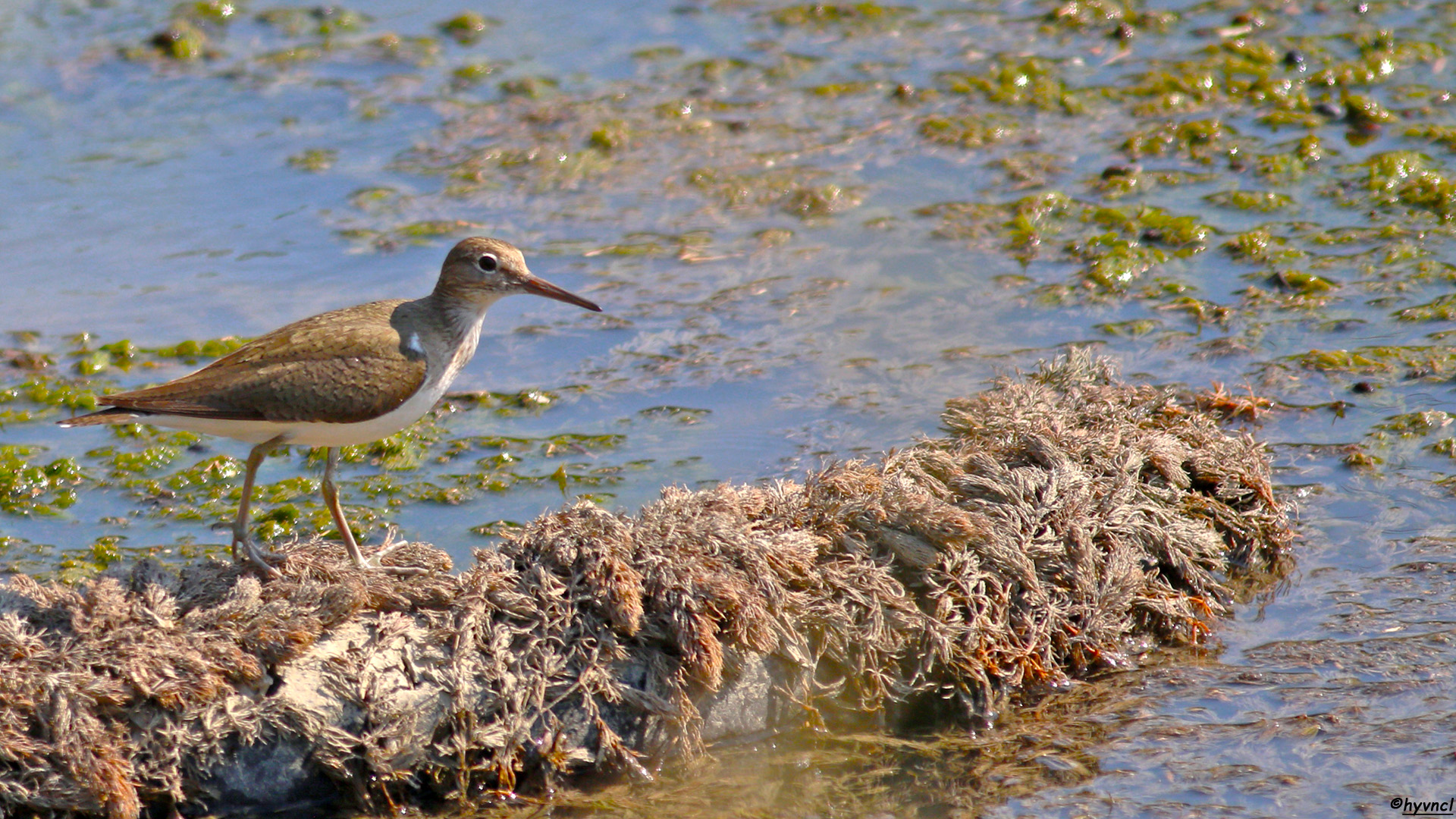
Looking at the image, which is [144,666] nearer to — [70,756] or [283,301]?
[70,756]

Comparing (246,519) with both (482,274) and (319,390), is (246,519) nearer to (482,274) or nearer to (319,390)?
(319,390)

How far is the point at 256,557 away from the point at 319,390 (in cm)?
67

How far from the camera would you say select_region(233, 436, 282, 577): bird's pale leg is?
17.5 ft

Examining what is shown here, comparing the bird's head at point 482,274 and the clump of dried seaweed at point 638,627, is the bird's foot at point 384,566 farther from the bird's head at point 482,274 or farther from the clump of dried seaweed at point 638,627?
the bird's head at point 482,274

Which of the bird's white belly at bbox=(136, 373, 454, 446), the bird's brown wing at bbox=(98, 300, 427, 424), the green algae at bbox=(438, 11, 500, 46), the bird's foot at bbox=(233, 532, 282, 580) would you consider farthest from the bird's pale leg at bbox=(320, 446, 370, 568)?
the green algae at bbox=(438, 11, 500, 46)

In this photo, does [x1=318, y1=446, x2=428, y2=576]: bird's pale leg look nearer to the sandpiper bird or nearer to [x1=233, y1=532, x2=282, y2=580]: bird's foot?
the sandpiper bird

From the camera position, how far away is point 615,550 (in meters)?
5.04

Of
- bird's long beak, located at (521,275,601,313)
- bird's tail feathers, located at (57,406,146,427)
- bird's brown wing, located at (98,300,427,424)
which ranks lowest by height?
bird's tail feathers, located at (57,406,146,427)

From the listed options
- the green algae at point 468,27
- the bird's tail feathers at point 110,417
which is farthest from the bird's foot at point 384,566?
the green algae at point 468,27

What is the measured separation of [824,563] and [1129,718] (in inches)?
48.5

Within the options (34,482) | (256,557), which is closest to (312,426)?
(256,557)

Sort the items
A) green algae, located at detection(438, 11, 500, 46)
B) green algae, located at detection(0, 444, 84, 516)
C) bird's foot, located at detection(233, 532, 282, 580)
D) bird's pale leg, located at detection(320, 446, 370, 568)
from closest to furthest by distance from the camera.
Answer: bird's foot, located at detection(233, 532, 282, 580), bird's pale leg, located at detection(320, 446, 370, 568), green algae, located at detection(0, 444, 84, 516), green algae, located at detection(438, 11, 500, 46)

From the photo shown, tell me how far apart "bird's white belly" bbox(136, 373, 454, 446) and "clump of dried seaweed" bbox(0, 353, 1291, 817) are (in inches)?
18.1

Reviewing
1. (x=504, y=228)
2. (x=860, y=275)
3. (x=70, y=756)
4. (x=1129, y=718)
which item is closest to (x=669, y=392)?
(x=860, y=275)
